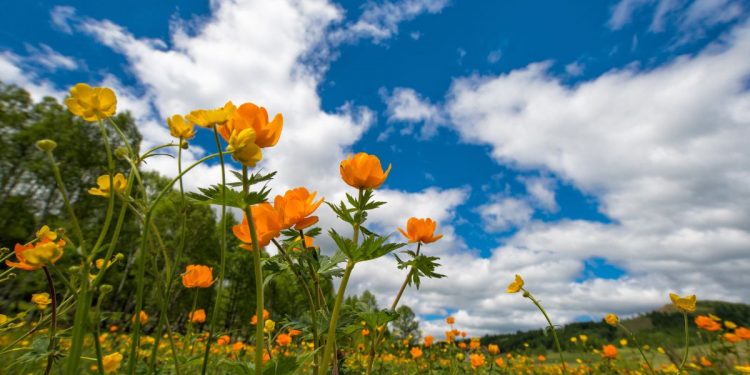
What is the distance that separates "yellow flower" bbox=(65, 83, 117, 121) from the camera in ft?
3.68

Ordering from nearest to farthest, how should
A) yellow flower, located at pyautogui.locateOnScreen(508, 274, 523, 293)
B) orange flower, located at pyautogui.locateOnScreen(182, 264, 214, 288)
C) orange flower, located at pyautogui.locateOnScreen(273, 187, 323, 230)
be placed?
orange flower, located at pyautogui.locateOnScreen(273, 187, 323, 230) → orange flower, located at pyautogui.locateOnScreen(182, 264, 214, 288) → yellow flower, located at pyautogui.locateOnScreen(508, 274, 523, 293)

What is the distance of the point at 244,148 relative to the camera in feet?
3.59

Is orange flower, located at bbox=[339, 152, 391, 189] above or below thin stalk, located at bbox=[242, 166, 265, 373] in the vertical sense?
above

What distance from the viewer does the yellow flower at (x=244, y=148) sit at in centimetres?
106

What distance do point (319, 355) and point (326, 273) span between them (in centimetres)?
36

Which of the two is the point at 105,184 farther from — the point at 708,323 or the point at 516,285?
the point at 708,323

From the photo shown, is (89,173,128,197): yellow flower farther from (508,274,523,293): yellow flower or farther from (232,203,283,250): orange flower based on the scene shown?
(508,274,523,293): yellow flower

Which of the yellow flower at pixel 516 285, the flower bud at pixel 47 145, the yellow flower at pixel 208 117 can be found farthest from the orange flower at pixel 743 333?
the flower bud at pixel 47 145

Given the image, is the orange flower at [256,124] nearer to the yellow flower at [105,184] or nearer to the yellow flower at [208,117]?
the yellow flower at [208,117]

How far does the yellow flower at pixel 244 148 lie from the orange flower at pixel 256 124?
0.21 ft

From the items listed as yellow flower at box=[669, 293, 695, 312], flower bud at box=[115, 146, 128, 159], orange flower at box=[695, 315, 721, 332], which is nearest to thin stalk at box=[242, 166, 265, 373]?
flower bud at box=[115, 146, 128, 159]

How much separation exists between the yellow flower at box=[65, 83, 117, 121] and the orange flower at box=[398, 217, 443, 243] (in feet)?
5.52

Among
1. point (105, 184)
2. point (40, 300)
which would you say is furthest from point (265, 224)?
point (40, 300)

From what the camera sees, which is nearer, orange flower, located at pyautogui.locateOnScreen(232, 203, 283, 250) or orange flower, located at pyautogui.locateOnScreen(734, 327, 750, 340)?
orange flower, located at pyautogui.locateOnScreen(232, 203, 283, 250)
